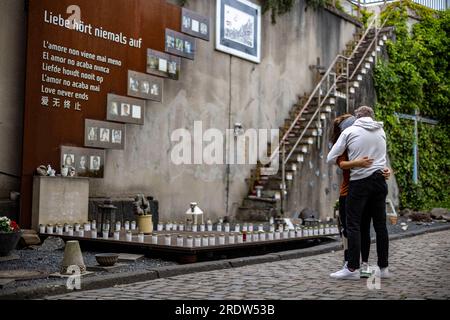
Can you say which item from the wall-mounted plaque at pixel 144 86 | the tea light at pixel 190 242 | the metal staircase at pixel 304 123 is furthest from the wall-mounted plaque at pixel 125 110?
the metal staircase at pixel 304 123

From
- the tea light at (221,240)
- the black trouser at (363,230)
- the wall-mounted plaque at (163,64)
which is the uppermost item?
the wall-mounted plaque at (163,64)

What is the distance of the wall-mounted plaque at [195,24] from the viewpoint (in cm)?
1416

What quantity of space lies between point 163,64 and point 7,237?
632 centimetres

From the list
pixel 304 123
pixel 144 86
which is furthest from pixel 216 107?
pixel 304 123

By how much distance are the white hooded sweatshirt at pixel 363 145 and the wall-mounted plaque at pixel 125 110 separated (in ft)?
19.9

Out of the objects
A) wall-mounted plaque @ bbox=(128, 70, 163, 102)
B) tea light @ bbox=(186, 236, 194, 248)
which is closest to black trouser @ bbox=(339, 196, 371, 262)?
tea light @ bbox=(186, 236, 194, 248)

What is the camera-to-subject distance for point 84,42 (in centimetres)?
1171

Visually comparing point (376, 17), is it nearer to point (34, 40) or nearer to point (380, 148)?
point (34, 40)

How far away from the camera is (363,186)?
7023mm

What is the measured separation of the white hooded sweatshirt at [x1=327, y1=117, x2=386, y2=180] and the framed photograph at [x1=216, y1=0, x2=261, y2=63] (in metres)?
8.88

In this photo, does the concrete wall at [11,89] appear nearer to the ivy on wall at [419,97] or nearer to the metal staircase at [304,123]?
the metal staircase at [304,123]

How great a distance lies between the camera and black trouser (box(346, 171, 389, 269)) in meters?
7.00

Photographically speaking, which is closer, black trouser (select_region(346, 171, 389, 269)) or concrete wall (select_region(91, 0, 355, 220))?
black trouser (select_region(346, 171, 389, 269))

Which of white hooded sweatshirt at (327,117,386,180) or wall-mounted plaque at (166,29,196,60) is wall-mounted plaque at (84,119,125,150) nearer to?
wall-mounted plaque at (166,29,196,60)
